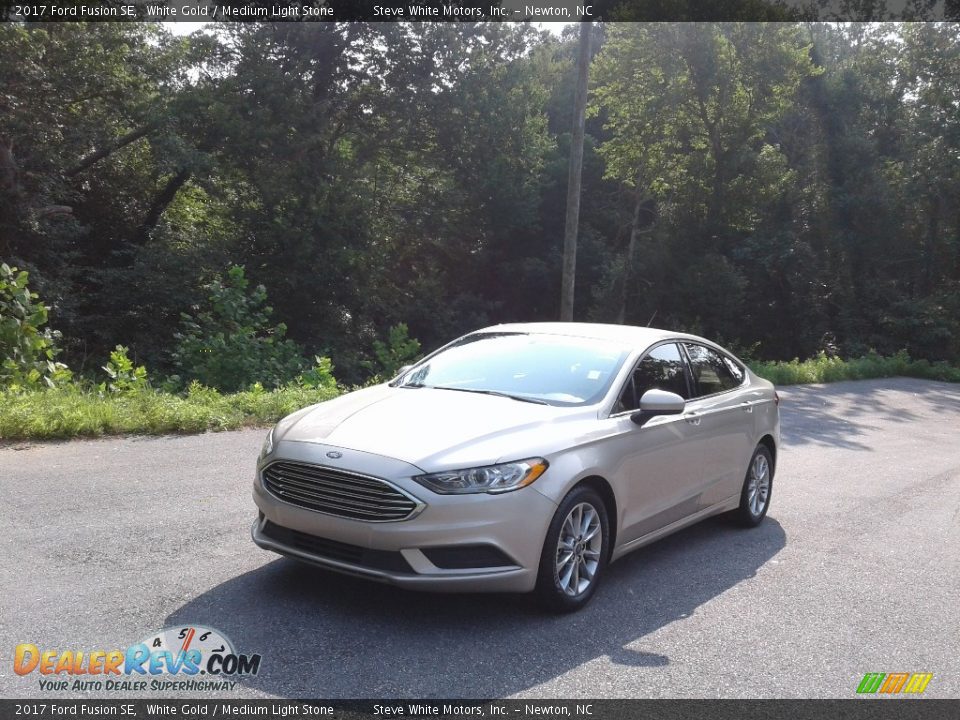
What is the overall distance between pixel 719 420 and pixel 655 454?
115 centimetres

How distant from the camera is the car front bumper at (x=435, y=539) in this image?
469 cm

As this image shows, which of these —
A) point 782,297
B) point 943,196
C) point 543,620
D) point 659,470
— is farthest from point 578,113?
point 943,196

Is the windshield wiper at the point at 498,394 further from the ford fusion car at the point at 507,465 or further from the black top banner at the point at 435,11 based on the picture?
the black top banner at the point at 435,11

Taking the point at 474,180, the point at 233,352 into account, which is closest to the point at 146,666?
the point at 233,352

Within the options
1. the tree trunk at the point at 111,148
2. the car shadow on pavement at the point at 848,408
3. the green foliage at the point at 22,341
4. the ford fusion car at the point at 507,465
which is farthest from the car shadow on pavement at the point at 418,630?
the tree trunk at the point at 111,148

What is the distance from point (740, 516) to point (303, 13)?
98.1ft

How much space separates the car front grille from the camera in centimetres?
472

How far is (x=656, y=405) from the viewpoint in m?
5.80

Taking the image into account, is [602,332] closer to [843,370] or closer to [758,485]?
[758,485]

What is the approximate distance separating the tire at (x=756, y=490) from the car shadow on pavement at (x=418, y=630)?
1432 mm

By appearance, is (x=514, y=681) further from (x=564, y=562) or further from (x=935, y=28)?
(x=935, y=28)

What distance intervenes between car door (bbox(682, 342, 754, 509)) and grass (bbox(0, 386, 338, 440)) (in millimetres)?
5719

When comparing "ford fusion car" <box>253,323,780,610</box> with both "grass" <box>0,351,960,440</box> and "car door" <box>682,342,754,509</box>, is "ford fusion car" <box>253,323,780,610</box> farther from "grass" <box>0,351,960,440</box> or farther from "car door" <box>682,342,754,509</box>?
"grass" <box>0,351,960,440</box>

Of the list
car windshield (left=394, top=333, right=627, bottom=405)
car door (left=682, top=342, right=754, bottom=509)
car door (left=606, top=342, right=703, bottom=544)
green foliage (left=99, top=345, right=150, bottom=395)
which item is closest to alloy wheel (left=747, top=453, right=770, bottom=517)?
car door (left=682, top=342, right=754, bottom=509)
